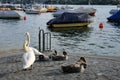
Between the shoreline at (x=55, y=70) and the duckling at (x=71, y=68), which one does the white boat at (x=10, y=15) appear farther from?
the duckling at (x=71, y=68)

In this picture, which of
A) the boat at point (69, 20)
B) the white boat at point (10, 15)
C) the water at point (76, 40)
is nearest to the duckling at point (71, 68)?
the water at point (76, 40)

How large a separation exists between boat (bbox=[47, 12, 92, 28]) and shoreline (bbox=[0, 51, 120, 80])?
109 ft

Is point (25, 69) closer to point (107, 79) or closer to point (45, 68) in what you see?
point (45, 68)

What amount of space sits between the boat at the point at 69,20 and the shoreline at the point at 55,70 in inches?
1303

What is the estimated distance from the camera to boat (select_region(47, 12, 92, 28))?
1961 inches

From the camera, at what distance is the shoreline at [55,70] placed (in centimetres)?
1291

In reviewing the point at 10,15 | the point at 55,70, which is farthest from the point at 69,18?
the point at 55,70

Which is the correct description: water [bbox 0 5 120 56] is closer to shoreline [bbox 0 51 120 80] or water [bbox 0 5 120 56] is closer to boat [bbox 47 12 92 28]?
boat [bbox 47 12 92 28]

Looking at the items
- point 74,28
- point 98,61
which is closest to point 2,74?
point 98,61

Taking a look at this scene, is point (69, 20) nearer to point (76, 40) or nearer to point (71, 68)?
point (76, 40)

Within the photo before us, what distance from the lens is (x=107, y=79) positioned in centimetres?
1259

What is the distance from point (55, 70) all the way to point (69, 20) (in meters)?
36.4

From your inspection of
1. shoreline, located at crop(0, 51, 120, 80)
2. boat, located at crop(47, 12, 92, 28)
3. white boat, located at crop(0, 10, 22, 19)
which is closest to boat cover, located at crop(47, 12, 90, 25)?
boat, located at crop(47, 12, 92, 28)

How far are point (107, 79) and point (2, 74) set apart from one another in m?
4.17
